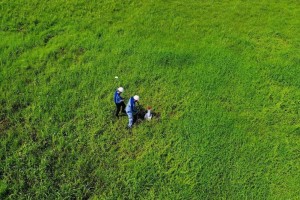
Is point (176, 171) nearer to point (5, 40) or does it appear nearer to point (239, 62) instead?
point (239, 62)

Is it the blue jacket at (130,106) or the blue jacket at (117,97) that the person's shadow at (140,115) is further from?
the blue jacket at (117,97)

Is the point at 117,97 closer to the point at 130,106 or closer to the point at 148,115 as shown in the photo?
the point at 130,106

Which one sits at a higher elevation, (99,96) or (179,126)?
(99,96)

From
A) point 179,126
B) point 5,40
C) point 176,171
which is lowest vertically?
point 176,171

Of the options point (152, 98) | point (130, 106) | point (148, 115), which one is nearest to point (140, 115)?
point (148, 115)

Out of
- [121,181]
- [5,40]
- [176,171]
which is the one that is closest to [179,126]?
[176,171]

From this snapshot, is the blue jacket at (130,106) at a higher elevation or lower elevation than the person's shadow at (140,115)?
higher

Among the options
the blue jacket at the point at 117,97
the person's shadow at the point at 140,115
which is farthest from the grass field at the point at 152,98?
the blue jacket at the point at 117,97

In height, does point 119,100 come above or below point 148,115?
above

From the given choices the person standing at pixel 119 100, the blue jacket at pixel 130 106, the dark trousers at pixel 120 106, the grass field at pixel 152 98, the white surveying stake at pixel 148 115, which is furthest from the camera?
the white surveying stake at pixel 148 115
